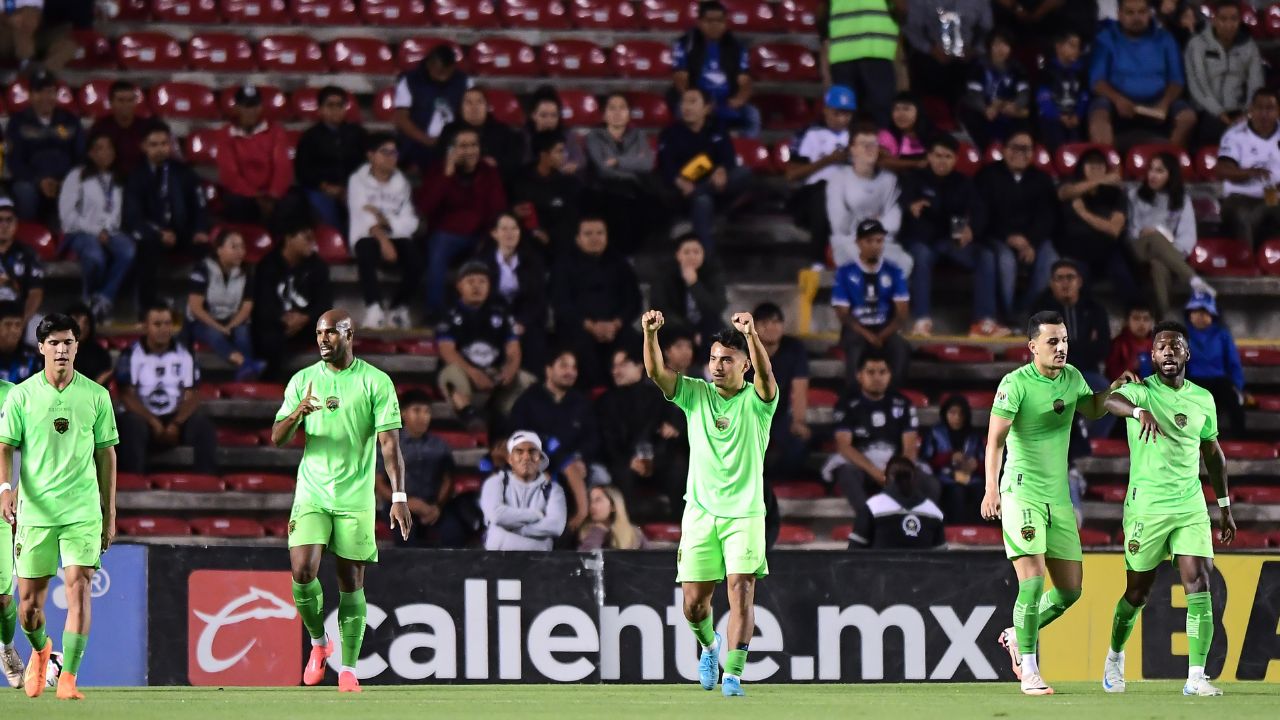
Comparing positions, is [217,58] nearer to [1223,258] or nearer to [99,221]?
[99,221]

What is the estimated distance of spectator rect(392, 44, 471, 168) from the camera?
1952 cm

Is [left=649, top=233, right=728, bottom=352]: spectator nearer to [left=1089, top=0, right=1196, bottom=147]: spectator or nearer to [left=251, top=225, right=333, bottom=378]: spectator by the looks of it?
[left=251, top=225, right=333, bottom=378]: spectator

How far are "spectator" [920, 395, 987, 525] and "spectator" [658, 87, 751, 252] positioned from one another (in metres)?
3.26

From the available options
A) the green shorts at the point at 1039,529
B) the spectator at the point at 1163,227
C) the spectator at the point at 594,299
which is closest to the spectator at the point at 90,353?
the spectator at the point at 594,299

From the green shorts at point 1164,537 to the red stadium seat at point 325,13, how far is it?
1260 centimetres

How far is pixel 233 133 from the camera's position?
18953 millimetres

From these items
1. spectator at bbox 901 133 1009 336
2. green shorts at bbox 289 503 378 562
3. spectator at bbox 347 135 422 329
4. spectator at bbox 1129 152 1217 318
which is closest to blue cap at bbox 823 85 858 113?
spectator at bbox 901 133 1009 336

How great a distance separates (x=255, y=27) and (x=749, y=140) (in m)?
5.75

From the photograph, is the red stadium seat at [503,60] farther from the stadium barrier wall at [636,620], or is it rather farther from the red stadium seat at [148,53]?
the stadium barrier wall at [636,620]

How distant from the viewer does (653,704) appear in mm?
11031

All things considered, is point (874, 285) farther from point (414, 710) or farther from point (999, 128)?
point (414, 710)

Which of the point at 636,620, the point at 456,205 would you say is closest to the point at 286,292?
the point at 456,205

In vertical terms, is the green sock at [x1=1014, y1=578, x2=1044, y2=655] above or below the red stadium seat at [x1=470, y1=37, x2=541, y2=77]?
below

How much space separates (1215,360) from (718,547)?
8062 millimetres
